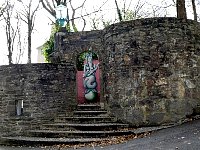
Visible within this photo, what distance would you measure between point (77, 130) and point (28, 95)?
7.89ft

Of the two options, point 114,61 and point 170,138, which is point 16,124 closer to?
point 114,61

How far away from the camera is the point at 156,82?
11.3 m

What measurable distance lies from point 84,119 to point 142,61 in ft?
10.1

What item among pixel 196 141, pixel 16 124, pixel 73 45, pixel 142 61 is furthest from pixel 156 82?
pixel 73 45

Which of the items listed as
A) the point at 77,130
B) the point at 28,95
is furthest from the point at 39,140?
the point at 28,95

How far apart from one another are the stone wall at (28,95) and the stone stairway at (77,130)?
0.43 meters

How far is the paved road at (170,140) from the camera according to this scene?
321 inches

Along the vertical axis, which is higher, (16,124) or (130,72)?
(130,72)

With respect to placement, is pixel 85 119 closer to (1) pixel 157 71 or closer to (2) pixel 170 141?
(1) pixel 157 71

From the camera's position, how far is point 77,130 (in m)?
11.8

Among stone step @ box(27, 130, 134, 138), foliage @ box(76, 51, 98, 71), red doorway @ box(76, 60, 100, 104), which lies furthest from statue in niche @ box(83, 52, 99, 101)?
stone step @ box(27, 130, 134, 138)

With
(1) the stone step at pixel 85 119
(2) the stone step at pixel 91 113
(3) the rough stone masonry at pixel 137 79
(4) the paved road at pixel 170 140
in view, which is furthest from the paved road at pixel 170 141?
(2) the stone step at pixel 91 113

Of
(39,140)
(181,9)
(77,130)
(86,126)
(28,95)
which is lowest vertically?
(39,140)

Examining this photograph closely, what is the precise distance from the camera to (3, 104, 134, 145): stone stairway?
10828mm
